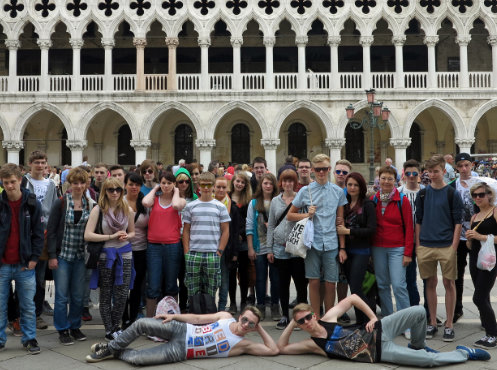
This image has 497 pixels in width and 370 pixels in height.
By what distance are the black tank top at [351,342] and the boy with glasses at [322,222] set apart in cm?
90

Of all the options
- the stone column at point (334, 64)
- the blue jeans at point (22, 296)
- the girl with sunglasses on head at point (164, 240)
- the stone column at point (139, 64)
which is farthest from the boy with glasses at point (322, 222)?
the stone column at point (139, 64)

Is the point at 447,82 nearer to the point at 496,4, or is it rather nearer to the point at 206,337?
the point at 496,4

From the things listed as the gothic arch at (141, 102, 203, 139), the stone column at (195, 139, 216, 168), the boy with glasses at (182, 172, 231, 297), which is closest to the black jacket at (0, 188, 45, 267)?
the boy with glasses at (182, 172, 231, 297)

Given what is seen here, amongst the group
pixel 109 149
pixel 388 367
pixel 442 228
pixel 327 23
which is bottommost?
pixel 388 367

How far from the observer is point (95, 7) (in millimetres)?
21625

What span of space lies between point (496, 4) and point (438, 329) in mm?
20192

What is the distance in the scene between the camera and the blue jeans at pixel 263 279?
6.68 m

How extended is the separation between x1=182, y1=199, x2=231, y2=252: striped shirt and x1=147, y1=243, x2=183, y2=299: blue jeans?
40 cm

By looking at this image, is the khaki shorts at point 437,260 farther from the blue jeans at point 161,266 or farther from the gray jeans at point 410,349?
the blue jeans at point 161,266

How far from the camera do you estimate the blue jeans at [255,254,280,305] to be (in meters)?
6.68

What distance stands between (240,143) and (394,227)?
19.1 meters

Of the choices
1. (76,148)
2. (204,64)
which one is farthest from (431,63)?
(76,148)

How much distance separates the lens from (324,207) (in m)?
5.91

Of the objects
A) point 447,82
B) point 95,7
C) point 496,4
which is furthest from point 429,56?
point 95,7
